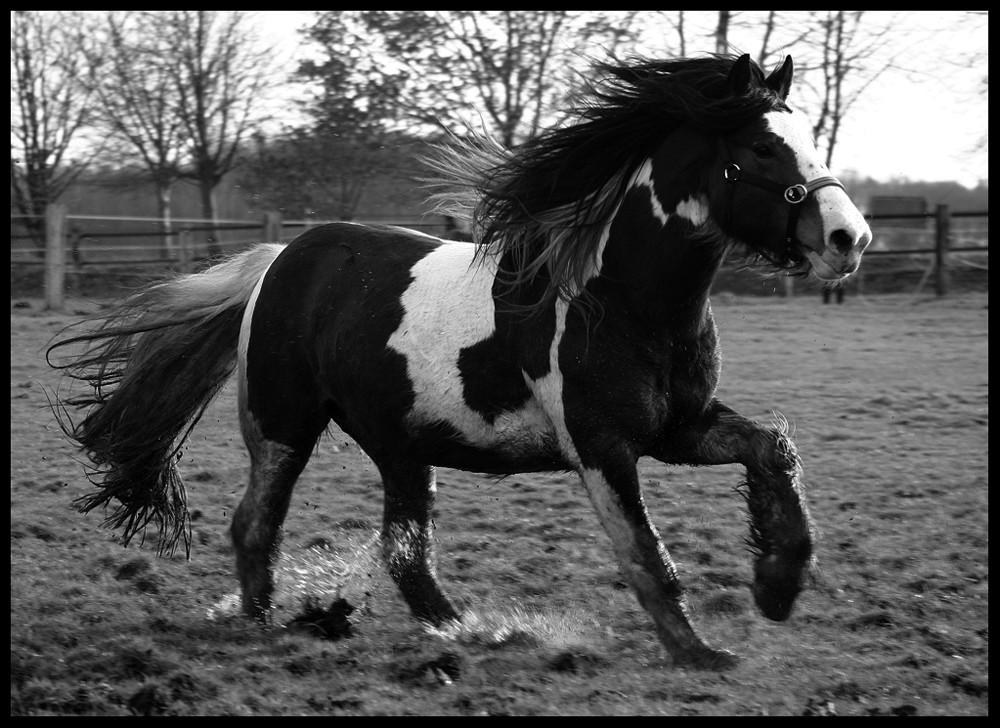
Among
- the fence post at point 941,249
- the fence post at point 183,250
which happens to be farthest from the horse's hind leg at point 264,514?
the fence post at point 941,249

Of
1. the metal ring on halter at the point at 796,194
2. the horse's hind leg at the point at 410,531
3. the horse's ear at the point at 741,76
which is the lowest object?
the horse's hind leg at the point at 410,531

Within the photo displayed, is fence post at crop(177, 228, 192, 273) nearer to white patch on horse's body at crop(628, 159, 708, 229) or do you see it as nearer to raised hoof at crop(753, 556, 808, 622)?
white patch on horse's body at crop(628, 159, 708, 229)

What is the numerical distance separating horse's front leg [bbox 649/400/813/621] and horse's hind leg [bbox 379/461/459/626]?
→ 3.51ft

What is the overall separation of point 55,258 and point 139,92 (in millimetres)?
7297

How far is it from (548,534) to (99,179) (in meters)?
18.5

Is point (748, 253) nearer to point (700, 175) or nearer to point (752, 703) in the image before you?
point (700, 175)

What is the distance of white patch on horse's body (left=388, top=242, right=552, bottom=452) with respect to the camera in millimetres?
3502

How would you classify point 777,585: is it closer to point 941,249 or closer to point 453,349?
point 453,349

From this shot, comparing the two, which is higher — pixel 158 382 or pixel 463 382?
pixel 463 382

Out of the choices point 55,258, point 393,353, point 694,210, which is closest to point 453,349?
point 393,353

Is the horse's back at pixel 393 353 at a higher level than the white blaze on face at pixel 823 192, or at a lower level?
lower

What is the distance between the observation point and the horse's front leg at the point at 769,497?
10.9 feet

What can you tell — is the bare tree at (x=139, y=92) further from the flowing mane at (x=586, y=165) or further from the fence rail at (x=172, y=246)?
the flowing mane at (x=586, y=165)

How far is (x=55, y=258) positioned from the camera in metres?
13.2
